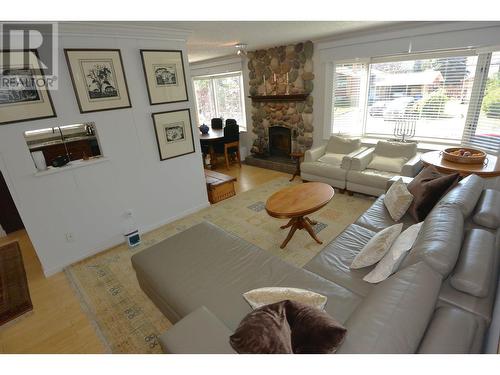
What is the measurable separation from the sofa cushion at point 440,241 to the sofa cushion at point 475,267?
4 centimetres

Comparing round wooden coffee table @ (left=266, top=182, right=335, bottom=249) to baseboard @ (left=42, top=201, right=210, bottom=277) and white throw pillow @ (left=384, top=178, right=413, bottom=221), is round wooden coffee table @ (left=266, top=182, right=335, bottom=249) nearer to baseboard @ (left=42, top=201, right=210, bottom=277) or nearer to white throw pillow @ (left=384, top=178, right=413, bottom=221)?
white throw pillow @ (left=384, top=178, right=413, bottom=221)

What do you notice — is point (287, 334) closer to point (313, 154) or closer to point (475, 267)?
point (475, 267)

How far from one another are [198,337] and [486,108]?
4205mm

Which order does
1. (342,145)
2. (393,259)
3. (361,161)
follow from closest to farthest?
(393,259) → (361,161) → (342,145)

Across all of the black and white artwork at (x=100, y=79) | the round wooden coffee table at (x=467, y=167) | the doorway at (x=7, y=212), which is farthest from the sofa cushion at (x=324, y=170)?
the doorway at (x=7, y=212)

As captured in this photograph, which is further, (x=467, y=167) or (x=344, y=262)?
(x=467, y=167)

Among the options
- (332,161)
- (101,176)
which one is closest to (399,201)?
(332,161)

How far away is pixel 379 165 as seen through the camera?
3752mm

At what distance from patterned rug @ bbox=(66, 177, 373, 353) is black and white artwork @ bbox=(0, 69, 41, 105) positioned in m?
1.73

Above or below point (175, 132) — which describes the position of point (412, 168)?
A: below

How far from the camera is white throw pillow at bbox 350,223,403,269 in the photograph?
1.73m

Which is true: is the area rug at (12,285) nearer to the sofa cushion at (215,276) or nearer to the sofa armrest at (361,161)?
the sofa cushion at (215,276)

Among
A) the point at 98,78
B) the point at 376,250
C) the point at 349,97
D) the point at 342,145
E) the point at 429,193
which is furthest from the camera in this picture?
the point at 349,97
